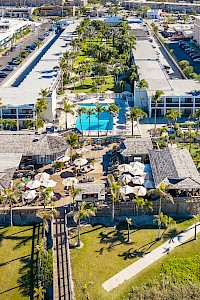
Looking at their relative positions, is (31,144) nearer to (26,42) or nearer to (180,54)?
(180,54)

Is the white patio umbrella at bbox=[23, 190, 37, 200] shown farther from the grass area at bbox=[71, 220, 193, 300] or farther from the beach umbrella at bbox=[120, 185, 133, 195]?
the beach umbrella at bbox=[120, 185, 133, 195]

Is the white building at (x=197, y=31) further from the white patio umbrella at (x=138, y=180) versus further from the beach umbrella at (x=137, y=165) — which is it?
the white patio umbrella at (x=138, y=180)

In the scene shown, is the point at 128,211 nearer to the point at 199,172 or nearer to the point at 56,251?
the point at 56,251

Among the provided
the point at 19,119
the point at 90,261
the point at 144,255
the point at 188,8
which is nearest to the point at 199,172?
the point at 144,255

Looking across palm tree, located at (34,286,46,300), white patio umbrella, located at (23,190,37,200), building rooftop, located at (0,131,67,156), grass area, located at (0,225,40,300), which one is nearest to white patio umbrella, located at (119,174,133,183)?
white patio umbrella, located at (23,190,37,200)

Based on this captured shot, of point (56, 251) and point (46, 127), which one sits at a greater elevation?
point (46, 127)

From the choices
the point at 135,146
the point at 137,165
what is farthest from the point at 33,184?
the point at 135,146
